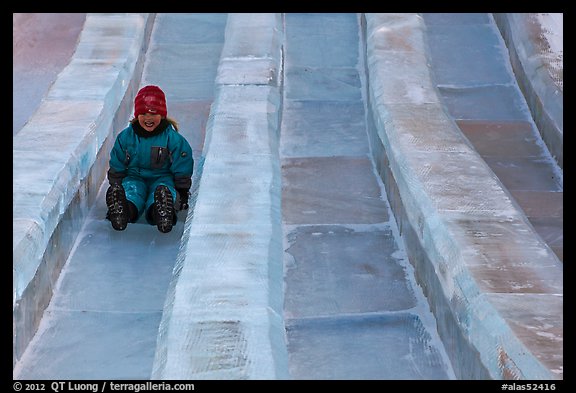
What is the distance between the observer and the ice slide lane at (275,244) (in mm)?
3496

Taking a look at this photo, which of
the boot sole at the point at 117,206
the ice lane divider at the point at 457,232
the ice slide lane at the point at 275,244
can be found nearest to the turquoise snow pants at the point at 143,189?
the boot sole at the point at 117,206

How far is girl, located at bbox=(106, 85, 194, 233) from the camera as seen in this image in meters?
5.41

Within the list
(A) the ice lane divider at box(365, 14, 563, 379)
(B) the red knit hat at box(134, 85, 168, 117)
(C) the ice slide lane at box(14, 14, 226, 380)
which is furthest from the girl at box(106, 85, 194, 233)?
(A) the ice lane divider at box(365, 14, 563, 379)

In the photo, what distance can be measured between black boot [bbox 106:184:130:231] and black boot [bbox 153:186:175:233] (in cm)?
17

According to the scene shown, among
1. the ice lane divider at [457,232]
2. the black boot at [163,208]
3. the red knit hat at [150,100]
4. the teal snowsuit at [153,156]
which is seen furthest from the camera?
the teal snowsuit at [153,156]

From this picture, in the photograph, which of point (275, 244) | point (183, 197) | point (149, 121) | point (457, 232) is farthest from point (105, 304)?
point (457, 232)

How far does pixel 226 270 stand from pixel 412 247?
1.10 m

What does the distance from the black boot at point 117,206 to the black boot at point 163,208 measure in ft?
0.56

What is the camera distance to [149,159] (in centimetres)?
552

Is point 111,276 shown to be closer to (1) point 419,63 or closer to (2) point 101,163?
(2) point 101,163

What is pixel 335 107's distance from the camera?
705 centimetres

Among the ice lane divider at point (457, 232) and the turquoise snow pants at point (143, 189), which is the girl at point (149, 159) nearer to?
the turquoise snow pants at point (143, 189)

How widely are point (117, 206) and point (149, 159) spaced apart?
0.39 metres
